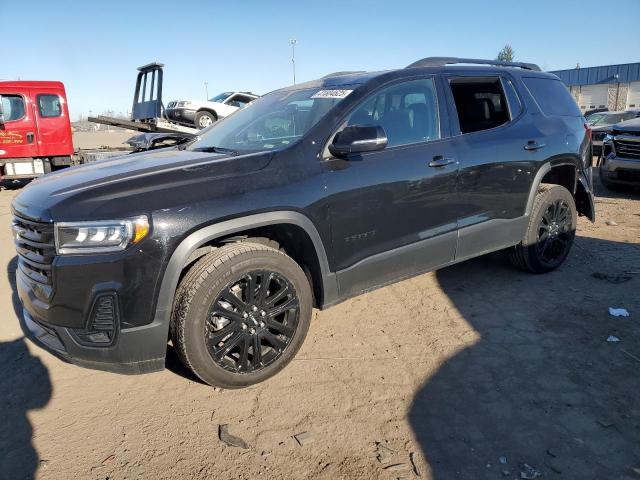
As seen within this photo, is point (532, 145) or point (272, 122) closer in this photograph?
point (272, 122)

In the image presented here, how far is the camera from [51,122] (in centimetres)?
1159

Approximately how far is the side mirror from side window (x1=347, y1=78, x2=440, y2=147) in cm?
26

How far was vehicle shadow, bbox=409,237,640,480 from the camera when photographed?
2236mm

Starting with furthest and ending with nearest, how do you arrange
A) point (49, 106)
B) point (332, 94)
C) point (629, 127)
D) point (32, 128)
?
point (49, 106) < point (32, 128) < point (629, 127) < point (332, 94)

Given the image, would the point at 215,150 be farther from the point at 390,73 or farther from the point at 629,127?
the point at 629,127

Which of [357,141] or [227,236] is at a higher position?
[357,141]

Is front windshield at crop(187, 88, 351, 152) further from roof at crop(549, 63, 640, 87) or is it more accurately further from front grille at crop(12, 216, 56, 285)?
roof at crop(549, 63, 640, 87)

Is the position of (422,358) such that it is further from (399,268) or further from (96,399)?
(96,399)

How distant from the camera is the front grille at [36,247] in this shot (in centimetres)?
243

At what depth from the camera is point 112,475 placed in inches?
88.0

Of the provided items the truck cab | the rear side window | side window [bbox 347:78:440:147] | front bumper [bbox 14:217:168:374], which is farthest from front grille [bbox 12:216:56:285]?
the truck cab

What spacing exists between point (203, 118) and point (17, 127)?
4.72m

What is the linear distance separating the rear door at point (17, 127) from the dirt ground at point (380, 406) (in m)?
9.10

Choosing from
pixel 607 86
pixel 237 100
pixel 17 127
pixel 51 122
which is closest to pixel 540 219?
pixel 51 122
